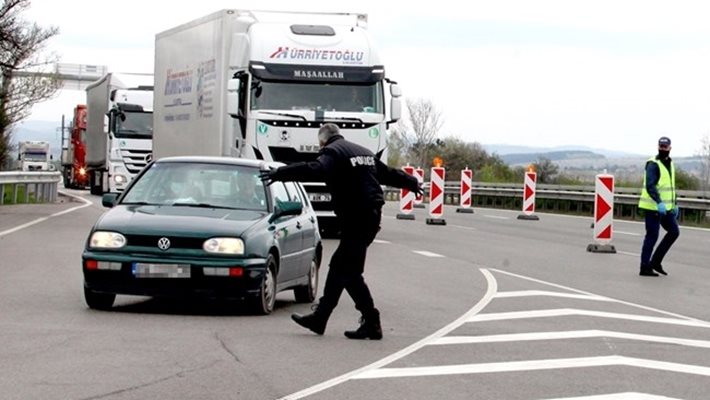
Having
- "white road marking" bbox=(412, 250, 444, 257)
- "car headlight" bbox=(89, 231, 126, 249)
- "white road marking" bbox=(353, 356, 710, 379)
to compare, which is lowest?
"white road marking" bbox=(412, 250, 444, 257)

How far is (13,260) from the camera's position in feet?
60.0

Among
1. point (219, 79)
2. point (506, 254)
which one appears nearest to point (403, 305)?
point (506, 254)

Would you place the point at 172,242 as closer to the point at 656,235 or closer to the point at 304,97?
the point at 656,235

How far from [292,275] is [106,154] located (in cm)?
3439

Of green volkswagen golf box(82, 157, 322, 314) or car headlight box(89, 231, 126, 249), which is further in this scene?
car headlight box(89, 231, 126, 249)

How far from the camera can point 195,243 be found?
1216cm

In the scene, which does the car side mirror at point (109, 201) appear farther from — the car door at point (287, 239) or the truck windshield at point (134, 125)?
the truck windshield at point (134, 125)

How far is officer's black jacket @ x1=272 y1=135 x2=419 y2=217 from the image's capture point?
436 inches

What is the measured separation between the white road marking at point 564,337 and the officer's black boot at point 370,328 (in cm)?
46

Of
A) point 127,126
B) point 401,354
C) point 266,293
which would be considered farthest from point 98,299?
point 127,126

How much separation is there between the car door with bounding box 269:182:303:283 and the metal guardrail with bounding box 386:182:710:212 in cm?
2484

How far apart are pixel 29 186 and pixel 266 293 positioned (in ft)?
106

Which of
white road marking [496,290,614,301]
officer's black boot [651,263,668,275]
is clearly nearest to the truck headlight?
officer's black boot [651,263,668,275]

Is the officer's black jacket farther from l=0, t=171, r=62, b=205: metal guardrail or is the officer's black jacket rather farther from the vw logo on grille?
l=0, t=171, r=62, b=205: metal guardrail
